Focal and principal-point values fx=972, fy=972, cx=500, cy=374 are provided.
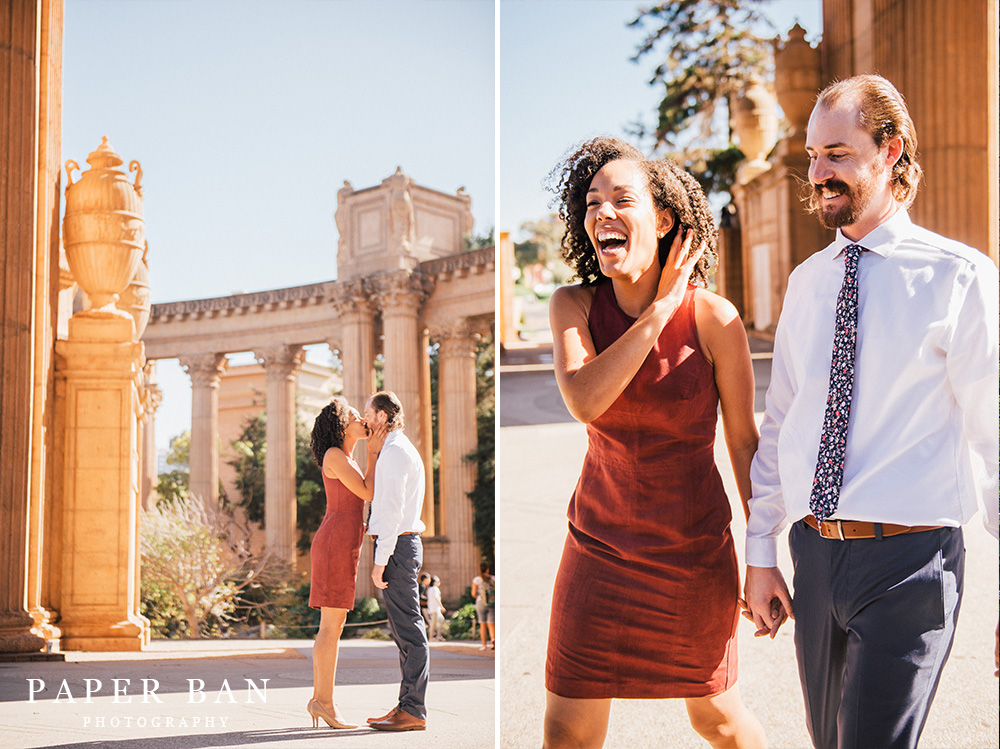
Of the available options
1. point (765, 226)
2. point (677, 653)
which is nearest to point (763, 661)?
point (677, 653)

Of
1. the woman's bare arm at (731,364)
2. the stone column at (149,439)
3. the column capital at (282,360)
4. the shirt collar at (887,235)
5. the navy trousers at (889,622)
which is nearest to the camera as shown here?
the navy trousers at (889,622)

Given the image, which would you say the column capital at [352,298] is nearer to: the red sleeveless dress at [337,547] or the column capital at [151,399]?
the column capital at [151,399]

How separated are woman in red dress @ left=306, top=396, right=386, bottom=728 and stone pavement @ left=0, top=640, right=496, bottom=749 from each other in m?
0.09

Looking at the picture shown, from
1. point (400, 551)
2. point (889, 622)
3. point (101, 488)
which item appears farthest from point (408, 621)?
point (889, 622)

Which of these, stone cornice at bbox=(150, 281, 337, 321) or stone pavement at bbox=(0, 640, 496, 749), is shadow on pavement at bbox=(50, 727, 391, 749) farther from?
stone cornice at bbox=(150, 281, 337, 321)

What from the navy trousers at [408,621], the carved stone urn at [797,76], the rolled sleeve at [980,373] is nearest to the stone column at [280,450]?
the navy trousers at [408,621]

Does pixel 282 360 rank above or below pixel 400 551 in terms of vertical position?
above

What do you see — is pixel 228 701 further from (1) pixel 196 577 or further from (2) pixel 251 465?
(2) pixel 251 465

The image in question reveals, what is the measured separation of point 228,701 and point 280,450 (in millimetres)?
1849

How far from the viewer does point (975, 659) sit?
4672mm

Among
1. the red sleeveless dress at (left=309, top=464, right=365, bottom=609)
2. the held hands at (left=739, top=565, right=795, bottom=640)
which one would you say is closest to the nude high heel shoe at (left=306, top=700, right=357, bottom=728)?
the red sleeveless dress at (left=309, top=464, right=365, bottom=609)

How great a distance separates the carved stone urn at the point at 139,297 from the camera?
194 inches

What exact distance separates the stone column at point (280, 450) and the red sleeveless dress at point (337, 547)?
516 millimetres

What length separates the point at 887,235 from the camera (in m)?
2.48
